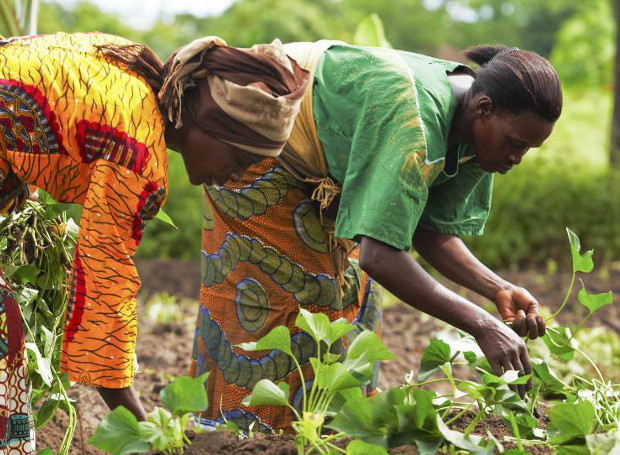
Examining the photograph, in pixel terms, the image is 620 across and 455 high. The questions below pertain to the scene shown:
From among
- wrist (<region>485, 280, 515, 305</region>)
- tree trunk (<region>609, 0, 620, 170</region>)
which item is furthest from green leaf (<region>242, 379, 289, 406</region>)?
tree trunk (<region>609, 0, 620, 170</region>)

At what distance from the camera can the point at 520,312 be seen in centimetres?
239

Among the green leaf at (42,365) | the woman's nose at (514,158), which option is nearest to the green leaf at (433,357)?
the woman's nose at (514,158)

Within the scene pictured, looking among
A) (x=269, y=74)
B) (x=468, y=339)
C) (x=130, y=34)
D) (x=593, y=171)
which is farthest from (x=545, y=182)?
(x=130, y=34)

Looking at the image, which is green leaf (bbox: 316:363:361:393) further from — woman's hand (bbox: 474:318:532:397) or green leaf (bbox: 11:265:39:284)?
green leaf (bbox: 11:265:39:284)

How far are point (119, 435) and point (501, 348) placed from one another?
939 millimetres

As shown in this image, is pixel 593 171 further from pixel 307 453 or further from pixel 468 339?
pixel 307 453

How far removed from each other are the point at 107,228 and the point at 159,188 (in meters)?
0.15

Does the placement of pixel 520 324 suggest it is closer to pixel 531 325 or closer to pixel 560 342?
pixel 531 325

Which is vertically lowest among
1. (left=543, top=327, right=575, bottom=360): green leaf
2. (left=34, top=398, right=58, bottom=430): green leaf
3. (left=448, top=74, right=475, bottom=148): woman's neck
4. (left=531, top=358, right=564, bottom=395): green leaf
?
(left=34, top=398, right=58, bottom=430): green leaf

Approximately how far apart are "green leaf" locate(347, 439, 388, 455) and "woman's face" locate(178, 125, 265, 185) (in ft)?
2.40

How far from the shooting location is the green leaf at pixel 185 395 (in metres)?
1.78

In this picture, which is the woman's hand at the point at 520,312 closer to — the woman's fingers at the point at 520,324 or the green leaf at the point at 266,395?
the woman's fingers at the point at 520,324

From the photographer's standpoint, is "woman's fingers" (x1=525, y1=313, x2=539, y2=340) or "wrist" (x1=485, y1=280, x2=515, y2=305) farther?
"wrist" (x1=485, y1=280, x2=515, y2=305)

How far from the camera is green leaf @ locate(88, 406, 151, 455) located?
1796 mm
